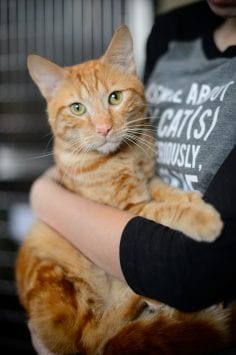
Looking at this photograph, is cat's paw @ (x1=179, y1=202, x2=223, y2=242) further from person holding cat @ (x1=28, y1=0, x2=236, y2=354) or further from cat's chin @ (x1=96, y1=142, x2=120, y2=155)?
cat's chin @ (x1=96, y1=142, x2=120, y2=155)

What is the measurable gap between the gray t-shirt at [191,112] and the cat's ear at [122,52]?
0.10 metres

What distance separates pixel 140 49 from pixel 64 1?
369mm

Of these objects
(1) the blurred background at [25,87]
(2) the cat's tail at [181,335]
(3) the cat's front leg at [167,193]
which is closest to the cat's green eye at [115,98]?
(3) the cat's front leg at [167,193]

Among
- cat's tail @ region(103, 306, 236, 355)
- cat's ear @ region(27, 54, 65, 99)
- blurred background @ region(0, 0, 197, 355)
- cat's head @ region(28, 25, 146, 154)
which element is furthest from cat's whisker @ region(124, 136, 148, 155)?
blurred background @ region(0, 0, 197, 355)

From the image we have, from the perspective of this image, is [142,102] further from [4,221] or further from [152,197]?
[4,221]

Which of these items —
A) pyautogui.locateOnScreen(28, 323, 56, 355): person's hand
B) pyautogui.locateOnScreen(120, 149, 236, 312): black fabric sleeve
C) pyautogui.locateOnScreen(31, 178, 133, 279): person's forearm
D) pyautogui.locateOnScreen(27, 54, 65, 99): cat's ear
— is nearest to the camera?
pyautogui.locateOnScreen(120, 149, 236, 312): black fabric sleeve

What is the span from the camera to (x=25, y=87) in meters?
1.97

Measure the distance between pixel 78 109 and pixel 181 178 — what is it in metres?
0.31

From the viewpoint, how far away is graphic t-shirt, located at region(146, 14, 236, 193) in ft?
3.07

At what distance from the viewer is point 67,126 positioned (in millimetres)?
1163

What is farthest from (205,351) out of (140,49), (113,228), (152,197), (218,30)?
(140,49)

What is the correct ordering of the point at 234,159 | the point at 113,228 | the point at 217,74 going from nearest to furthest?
the point at 234,159 < the point at 113,228 < the point at 217,74

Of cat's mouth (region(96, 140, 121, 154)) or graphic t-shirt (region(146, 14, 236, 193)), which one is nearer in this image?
graphic t-shirt (region(146, 14, 236, 193))

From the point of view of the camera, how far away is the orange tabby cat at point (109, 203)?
857 mm
